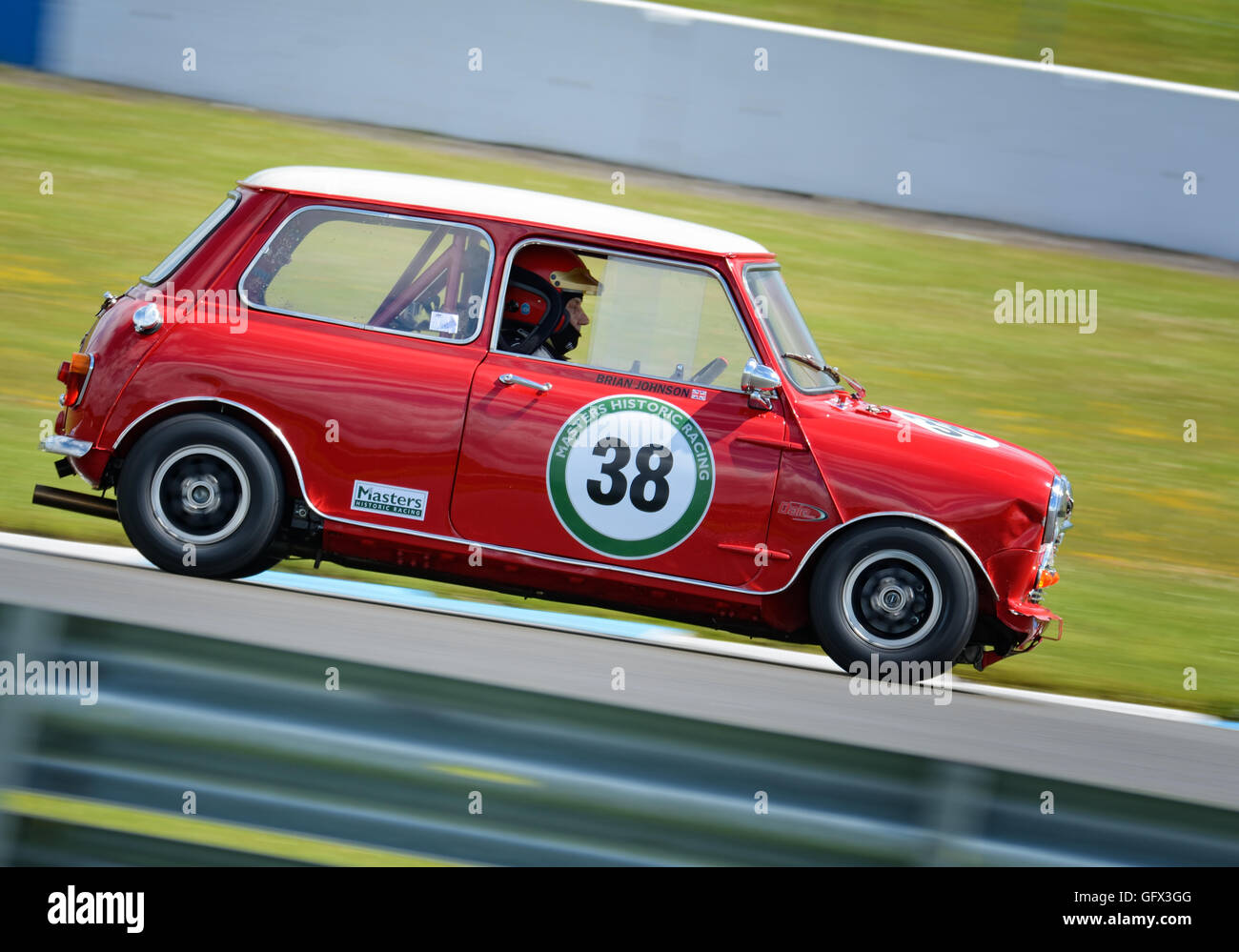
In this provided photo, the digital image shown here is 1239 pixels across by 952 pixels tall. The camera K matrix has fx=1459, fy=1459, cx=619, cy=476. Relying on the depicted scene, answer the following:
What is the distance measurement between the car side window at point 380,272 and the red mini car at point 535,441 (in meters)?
0.01

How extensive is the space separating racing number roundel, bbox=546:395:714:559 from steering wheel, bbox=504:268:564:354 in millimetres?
453

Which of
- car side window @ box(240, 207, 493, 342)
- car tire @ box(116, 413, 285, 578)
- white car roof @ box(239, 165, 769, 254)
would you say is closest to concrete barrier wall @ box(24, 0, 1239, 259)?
white car roof @ box(239, 165, 769, 254)

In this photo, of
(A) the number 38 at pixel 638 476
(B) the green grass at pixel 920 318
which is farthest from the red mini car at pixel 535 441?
(B) the green grass at pixel 920 318

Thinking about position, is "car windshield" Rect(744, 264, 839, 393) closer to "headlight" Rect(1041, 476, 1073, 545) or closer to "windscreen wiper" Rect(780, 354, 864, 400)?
"windscreen wiper" Rect(780, 354, 864, 400)

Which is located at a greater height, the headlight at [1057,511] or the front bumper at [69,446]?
the front bumper at [69,446]

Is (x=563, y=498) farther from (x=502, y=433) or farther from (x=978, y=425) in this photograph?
(x=978, y=425)

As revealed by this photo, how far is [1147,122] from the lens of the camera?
13695 millimetres

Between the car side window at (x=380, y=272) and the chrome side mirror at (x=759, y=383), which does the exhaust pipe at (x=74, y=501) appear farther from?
the chrome side mirror at (x=759, y=383)

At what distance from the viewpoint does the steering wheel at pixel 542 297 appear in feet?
20.2

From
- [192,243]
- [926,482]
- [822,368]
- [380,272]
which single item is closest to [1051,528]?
[926,482]

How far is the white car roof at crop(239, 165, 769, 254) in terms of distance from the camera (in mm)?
6141

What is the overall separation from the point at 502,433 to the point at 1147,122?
10.00 metres

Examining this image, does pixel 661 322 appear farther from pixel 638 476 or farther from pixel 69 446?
pixel 69 446
